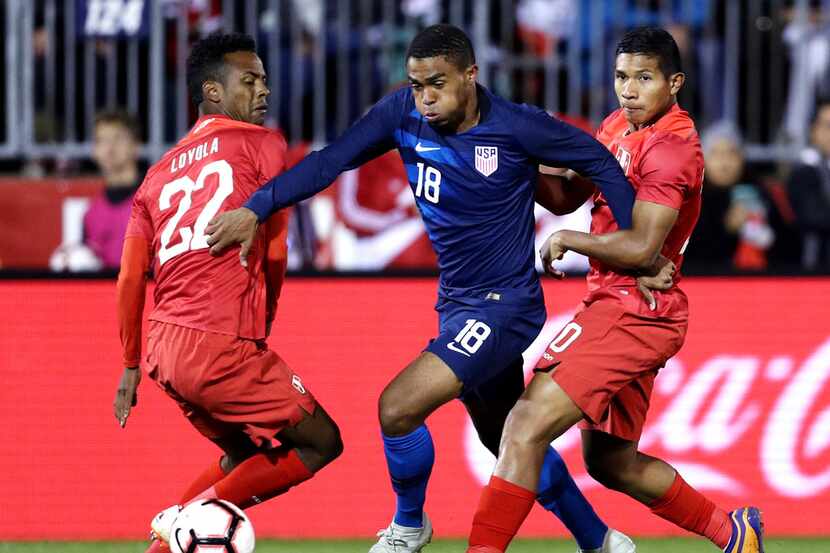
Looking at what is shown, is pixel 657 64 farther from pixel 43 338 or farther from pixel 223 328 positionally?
pixel 43 338

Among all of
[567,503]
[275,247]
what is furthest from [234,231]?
[567,503]

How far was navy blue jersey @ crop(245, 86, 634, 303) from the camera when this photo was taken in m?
5.84

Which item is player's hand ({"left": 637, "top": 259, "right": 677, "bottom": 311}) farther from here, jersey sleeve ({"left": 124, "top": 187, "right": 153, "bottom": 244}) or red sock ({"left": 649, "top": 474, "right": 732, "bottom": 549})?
jersey sleeve ({"left": 124, "top": 187, "right": 153, "bottom": 244})

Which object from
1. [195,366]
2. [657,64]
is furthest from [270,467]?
[657,64]

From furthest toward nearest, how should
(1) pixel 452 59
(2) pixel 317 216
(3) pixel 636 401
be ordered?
1. (2) pixel 317 216
2. (3) pixel 636 401
3. (1) pixel 452 59

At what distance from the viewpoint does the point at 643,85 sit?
19.6 ft

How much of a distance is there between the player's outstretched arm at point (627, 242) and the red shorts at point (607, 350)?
25 centimetres

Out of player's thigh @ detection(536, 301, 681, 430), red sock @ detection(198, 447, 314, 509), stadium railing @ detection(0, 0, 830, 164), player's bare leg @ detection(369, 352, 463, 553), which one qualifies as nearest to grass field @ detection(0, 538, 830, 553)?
player's bare leg @ detection(369, 352, 463, 553)

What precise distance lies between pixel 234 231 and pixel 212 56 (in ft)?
2.65

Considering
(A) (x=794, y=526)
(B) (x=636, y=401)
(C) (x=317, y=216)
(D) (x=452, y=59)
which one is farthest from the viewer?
(C) (x=317, y=216)

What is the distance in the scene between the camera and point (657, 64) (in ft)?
19.5

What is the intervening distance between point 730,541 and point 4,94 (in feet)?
21.1

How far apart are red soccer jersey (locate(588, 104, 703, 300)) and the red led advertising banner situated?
161cm

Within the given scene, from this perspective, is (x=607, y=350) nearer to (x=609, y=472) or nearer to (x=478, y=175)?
(x=609, y=472)
